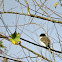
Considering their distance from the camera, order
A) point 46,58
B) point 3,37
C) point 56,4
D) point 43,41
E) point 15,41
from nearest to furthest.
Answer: point 15,41
point 3,37
point 46,58
point 56,4
point 43,41

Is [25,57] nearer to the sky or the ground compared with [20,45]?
nearer to the ground

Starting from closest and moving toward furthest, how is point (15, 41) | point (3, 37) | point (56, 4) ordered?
Result: 1. point (15, 41)
2. point (3, 37)
3. point (56, 4)

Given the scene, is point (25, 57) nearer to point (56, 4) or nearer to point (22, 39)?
point (22, 39)

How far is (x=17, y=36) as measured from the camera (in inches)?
88.7

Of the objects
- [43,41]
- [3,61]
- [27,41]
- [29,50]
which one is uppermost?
[43,41]

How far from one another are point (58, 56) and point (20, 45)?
122cm

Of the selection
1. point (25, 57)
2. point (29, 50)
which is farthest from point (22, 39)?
point (25, 57)

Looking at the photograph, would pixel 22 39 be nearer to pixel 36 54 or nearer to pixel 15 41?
pixel 36 54

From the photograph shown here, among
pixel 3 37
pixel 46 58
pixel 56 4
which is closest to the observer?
pixel 3 37

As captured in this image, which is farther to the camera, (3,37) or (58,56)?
(58,56)

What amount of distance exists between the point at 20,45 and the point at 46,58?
2.30ft

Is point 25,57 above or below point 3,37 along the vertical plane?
below

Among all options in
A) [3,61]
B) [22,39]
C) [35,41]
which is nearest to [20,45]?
[22,39]

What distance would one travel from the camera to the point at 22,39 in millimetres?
2895
